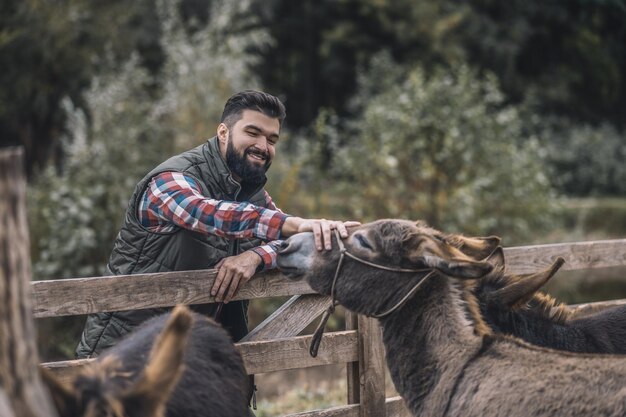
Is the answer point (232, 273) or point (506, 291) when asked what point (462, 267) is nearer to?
point (506, 291)

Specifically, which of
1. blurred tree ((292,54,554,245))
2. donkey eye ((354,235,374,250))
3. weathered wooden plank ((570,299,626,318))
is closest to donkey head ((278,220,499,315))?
donkey eye ((354,235,374,250))

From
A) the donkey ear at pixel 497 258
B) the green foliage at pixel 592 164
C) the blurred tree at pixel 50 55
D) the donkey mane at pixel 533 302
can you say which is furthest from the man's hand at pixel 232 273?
the green foliage at pixel 592 164

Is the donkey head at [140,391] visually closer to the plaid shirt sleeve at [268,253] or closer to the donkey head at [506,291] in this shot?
the plaid shirt sleeve at [268,253]

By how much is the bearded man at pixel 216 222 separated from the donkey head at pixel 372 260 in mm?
85

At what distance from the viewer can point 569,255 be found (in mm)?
6020

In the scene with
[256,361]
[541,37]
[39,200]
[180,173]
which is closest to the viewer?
[180,173]

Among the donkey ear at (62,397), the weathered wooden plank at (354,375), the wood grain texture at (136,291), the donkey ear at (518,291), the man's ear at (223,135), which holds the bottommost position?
the weathered wooden plank at (354,375)

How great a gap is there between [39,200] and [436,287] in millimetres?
8014

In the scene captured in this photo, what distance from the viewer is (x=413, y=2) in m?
19.3

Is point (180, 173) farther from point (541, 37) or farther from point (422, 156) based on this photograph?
point (541, 37)

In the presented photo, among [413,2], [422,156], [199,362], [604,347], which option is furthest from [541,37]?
[199,362]

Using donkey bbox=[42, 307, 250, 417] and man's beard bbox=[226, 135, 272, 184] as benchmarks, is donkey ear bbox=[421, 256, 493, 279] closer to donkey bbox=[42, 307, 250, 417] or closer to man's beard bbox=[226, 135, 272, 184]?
donkey bbox=[42, 307, 250, 417]

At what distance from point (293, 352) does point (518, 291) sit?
56.5 inches

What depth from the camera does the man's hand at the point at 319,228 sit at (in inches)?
162
